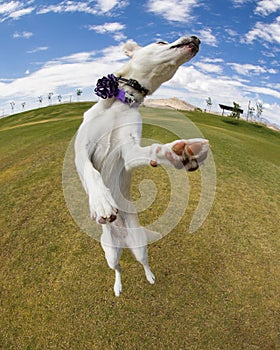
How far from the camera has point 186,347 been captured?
16.5 feet

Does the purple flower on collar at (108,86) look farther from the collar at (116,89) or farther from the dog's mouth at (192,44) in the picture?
the dog's mouth at (192,44)

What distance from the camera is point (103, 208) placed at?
1881mm

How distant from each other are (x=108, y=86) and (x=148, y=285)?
4211mm

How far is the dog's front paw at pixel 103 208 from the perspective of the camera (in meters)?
1.85

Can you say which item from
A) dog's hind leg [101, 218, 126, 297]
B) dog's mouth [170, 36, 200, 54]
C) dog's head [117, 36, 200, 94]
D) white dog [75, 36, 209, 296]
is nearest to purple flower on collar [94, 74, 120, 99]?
white dog [75, 36, 209, 296]

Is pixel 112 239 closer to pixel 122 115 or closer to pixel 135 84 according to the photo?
pixel 122 115

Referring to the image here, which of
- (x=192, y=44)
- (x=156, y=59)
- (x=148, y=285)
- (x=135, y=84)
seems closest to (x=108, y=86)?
(x=135, y=84)

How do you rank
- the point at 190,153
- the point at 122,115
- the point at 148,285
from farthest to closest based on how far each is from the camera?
the point at 148,285, the point at 122,115, the point at 190,153

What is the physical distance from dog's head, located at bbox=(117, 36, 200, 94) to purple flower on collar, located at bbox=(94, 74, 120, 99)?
14 cm

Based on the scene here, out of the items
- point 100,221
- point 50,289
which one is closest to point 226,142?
point 50,289

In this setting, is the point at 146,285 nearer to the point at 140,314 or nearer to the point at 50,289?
the point at 140,314

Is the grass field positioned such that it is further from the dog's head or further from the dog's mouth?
the dog's mouth

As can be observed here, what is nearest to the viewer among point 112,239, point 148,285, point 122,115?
point 122,115

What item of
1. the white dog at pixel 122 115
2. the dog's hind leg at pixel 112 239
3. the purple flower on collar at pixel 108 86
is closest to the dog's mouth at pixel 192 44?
the white dog at pixel 122 115
